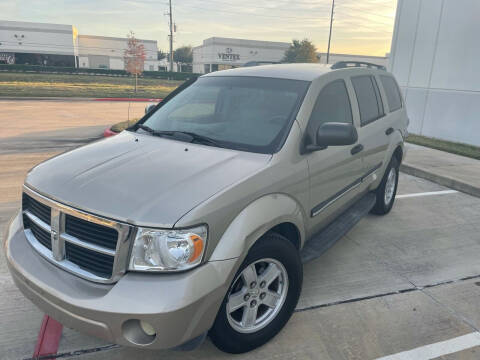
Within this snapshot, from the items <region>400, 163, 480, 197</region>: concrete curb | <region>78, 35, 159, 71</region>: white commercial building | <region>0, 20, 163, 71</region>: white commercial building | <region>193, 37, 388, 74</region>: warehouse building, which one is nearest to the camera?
<region>400, 163, 480, 197</region>: concrete curb

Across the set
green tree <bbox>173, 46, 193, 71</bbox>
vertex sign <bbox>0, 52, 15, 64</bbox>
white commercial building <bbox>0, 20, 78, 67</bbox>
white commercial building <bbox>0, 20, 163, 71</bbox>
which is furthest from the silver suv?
green tree <bbox>173, 46, 193, 71</bbox>

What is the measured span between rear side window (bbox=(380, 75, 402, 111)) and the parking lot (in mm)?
1505

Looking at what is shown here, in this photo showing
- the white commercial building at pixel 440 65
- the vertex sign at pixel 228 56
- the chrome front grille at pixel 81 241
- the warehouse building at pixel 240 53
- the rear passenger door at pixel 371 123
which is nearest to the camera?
the chrome front grille at pixel 81 241

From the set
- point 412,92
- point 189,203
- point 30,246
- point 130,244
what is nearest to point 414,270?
point 189,203

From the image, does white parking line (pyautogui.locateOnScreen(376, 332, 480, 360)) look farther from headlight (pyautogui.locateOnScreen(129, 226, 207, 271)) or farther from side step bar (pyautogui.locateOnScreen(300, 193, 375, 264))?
headlight (pyautogui.locateOnScreen(129, 226, 207, 271))

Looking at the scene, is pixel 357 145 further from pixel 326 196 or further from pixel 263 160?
pixel 263 160

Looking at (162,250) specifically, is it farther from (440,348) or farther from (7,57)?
(7,57)

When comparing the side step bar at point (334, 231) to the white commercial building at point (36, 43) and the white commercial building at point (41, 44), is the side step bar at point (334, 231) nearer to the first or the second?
the white commercial building at point (41, 44)

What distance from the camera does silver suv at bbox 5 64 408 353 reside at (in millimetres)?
2061

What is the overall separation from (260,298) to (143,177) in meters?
1.14

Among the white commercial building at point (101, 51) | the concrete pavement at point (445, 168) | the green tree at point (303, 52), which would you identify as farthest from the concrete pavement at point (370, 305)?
the white commercial building at point (101, 51)

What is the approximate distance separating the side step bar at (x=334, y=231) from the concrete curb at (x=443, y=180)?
9.35 feet

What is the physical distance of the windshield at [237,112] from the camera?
9.82ft

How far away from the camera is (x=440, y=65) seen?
11.1 metres
